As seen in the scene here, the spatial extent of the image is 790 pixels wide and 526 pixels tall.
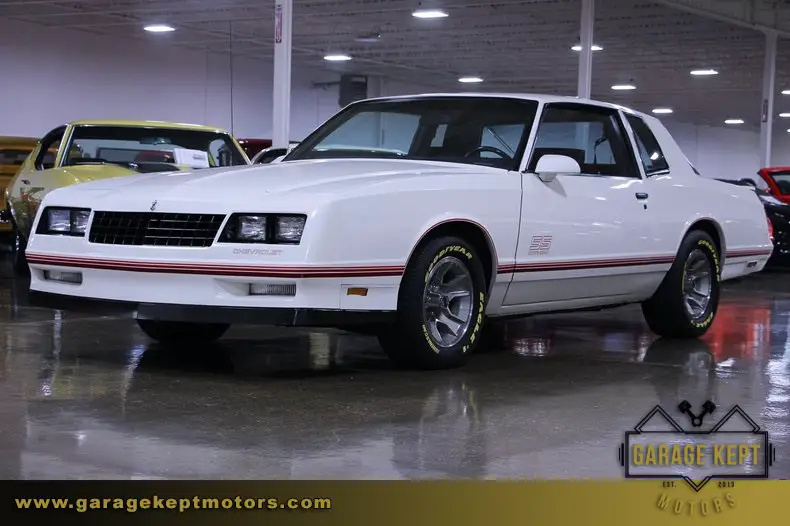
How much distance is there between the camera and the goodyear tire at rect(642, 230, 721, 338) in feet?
25.4

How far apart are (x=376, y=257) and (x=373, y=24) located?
20469mm

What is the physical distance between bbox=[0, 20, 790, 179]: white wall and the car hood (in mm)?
20551

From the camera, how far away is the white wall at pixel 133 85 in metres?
25.8

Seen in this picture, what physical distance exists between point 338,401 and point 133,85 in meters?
24.1

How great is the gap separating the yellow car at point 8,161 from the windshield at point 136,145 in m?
4.47

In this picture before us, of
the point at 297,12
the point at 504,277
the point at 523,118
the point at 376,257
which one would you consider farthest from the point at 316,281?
the point at 297,12

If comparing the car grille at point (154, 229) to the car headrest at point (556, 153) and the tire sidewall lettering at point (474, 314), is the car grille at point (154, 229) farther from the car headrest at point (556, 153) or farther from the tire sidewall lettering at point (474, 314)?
the car headrest at point (556, 153)

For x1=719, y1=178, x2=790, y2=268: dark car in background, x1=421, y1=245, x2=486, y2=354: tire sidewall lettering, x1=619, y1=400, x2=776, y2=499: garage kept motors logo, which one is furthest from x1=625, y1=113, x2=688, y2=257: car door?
x1=719, y1=178, x2=790, y2=268: dark car in background

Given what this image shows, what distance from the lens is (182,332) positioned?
22.4ft

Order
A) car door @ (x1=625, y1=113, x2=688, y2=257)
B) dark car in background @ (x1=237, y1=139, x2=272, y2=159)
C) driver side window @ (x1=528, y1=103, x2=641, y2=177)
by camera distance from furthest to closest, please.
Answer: dark car in background @ (x1=237, y1=139, x2=272, y2=159) < car door @ (x1=625, y1=113, x2=688, y2=257) < driver side window @ (x1=528, y1=103, x2=641, y2=177)

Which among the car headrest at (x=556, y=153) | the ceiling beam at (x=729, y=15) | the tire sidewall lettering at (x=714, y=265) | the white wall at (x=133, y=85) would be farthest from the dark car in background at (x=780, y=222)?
the white wall at (x=133, y=85)

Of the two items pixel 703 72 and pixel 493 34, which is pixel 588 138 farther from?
pixel 703 72

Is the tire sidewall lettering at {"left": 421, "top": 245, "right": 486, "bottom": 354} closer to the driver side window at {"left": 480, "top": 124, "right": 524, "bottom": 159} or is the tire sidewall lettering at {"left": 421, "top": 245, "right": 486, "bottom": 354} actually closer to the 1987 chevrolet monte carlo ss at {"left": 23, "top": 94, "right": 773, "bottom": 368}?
the 1987 chevrolet monte carlo ss at {"left": 23, "top": 94, "right": 773, "bottom": 368}

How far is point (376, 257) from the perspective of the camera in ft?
18.2
